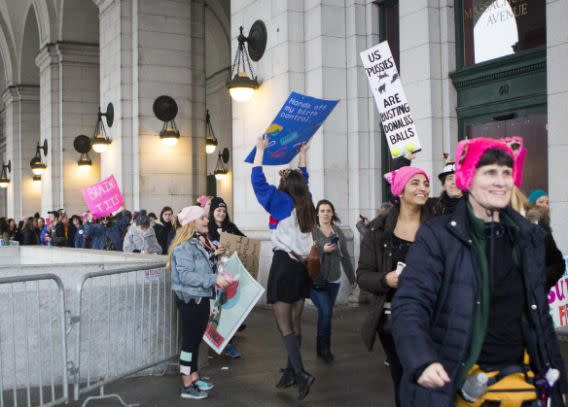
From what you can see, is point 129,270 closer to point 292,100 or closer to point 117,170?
point 292,100

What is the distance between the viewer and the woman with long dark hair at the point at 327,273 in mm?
8328

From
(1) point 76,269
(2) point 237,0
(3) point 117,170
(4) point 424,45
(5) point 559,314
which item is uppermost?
(2) point 237,0

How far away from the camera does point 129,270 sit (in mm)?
7273

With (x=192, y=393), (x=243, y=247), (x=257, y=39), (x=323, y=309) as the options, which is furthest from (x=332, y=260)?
(x=257, y=39)

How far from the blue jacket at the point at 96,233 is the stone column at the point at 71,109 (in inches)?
315

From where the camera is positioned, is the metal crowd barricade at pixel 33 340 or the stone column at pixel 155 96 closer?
the metal crowd barricade at pixel 33 340

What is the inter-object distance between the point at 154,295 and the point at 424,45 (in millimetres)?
5619

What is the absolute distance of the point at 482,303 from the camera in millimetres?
3279

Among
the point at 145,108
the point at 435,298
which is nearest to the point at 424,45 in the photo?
the point at 435,298

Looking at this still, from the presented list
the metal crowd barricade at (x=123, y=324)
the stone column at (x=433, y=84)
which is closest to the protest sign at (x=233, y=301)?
the metal crowd barricade at (x=123, y=324)

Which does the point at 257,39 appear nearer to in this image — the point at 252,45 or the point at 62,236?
the point at 252,45

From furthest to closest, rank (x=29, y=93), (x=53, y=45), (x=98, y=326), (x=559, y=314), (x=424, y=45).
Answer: (x=29, y=93), (x=53, y=45), (x=424, y=45), (x=559, y=314), (x=98, y=326)

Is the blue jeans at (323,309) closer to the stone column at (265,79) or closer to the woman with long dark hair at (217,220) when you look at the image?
the woman with long dark hair at (217,220)

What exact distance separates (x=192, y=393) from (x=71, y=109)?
20625mm
